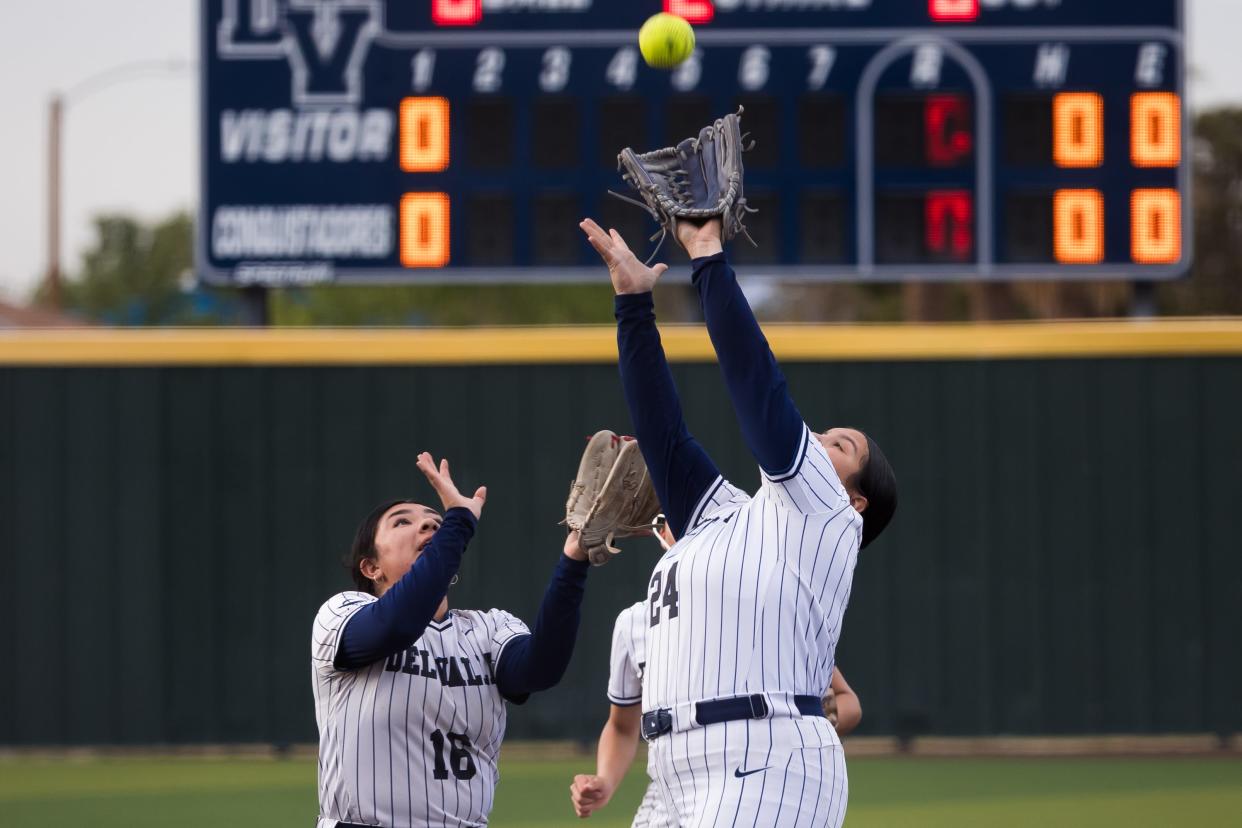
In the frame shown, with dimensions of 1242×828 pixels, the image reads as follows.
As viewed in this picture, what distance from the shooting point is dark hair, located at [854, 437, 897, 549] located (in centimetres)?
354

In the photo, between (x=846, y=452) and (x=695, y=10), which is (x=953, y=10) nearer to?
(x=695, y=10)

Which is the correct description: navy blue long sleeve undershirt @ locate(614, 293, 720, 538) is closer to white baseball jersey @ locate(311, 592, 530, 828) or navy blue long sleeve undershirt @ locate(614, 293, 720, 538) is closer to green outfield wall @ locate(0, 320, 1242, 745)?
white baseball jersey @ locate(311, 592, 530, 828)

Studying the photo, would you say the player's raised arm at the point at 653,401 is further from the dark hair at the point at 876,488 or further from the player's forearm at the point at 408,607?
the player's forearm at the point at 408,607

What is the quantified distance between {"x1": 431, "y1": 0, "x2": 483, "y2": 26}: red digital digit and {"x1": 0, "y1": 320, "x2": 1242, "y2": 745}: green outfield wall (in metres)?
2.04

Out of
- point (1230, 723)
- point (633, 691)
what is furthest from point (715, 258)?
point (1230, 723)

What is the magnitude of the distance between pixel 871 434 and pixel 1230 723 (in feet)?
8.98

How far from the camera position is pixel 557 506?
10.1 meters

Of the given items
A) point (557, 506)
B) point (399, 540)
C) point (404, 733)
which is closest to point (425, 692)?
point (404, 733)

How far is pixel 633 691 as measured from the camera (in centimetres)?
456

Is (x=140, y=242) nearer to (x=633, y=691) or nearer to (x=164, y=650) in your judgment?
(x=164, y=650)

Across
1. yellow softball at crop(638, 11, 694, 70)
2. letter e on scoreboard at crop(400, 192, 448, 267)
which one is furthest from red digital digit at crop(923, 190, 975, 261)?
yellow softball at crop(638, 11, 694, 70)

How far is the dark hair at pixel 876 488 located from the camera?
3543 millimetres

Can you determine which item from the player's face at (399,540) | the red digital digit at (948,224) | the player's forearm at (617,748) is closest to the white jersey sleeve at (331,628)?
the player's face at (399,540)

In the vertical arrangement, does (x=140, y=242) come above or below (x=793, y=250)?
above
